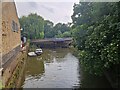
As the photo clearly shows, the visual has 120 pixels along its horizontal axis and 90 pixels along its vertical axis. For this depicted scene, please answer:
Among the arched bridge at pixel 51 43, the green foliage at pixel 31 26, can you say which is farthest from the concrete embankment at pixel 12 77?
the green foliage at pixel 31 26

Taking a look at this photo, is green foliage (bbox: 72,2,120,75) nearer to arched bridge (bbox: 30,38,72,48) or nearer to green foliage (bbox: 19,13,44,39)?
arched bridge (bbox: 30,38,72,48)

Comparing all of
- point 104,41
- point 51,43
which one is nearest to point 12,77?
point 104,41

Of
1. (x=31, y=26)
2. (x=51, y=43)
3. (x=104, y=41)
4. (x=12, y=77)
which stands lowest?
(x=51, y=43)

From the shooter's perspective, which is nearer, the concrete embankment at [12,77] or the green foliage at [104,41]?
the green foliage at [104,41]

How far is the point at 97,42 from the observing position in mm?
12586

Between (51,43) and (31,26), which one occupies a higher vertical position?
(31,26)

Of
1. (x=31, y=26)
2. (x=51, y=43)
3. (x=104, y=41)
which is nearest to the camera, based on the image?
(x=104, y=41)

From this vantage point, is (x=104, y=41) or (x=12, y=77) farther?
(x=12, y=77)

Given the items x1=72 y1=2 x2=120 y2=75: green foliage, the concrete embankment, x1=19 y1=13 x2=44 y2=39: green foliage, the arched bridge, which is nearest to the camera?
x1=72 y1=2 x2=120 y2=75: green foliage

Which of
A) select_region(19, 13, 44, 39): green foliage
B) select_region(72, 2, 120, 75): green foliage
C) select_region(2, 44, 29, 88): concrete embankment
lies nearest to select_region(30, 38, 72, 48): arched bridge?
select_region(19, 13, 44, 39): green foliage

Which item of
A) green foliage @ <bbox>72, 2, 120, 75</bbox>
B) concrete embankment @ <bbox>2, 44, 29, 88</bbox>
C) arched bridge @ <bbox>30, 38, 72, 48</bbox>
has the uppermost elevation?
green foliage @ <bbox>72, 2, 120, 75</bbox>

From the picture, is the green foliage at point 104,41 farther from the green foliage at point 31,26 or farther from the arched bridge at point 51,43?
the green foliage at point 31,26

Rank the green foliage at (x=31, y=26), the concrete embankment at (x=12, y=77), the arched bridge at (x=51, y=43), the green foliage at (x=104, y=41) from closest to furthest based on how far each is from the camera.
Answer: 1. the green foliage at (x=104, y=41)
2. the concrete embankment at (x=12, y=77)
3. the arched bridge at (x=51, y=43)
4. the green foliage at (x=31, y=26)

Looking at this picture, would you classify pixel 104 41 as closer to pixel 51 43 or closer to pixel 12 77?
pixel 12 77
